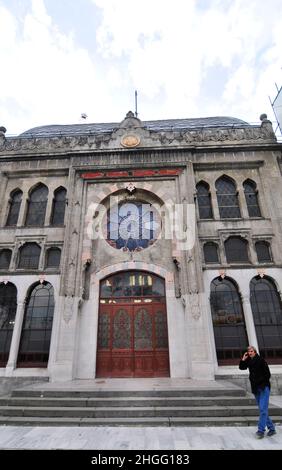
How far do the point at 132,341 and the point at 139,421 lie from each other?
17.1 ft

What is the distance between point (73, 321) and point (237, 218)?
9.79 metres

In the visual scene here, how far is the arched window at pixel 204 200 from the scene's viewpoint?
48.2 feet

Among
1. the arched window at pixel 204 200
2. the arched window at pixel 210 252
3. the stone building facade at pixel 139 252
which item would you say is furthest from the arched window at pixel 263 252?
the arched window at pixel 204 200

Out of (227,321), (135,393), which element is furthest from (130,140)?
(135,393)

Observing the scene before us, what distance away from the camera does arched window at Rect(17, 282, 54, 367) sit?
12.0m

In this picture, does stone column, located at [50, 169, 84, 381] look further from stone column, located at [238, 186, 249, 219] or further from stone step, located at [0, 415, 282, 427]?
stone column, located at [238, 186, 249, 219]

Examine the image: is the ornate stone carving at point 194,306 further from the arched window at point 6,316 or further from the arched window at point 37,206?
the arched window at point 37,206

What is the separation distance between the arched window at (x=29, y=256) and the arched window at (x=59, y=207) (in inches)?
69.2

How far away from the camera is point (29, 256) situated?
1386cm

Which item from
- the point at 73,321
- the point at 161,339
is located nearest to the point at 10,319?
the point at 73,321

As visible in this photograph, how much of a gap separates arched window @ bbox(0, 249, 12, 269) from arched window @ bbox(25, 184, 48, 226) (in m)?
1.95

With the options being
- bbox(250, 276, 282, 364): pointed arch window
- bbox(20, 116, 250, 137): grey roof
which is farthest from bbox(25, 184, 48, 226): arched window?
bbox(250, 276, 282, 364): pointed arch window

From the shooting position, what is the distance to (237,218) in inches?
553
